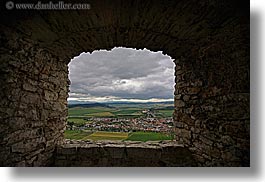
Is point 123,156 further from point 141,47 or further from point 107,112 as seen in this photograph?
point 141,47

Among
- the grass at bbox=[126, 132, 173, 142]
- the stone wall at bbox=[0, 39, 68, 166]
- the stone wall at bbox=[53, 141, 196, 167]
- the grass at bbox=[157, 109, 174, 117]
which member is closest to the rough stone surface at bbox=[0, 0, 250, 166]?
the stone wall at bbox=[0, 39, 68, 166]

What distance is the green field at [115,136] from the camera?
3105 millimetres

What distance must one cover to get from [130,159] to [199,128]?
1.05 metres

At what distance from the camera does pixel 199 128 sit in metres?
2.64

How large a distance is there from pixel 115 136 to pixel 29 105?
1.37m

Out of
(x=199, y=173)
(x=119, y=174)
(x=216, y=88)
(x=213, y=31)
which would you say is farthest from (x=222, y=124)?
(x=119, y=174)

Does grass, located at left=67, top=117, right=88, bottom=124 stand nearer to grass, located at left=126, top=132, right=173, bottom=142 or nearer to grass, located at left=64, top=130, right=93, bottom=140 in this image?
grass, located at left=64, top=130, right=93, bottom=140

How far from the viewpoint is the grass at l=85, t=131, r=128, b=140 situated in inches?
122

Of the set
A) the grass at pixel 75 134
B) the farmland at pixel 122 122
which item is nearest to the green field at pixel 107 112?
the farmland at pixel 122 122

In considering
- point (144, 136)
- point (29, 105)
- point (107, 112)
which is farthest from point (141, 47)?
point (29, 105)

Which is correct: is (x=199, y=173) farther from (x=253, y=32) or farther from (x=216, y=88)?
(x=253, y=32)

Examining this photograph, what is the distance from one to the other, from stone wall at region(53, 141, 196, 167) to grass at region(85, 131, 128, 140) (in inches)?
8.9

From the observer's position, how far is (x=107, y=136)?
Answer: 3.17 m

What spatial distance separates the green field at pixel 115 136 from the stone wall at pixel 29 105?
30cm
